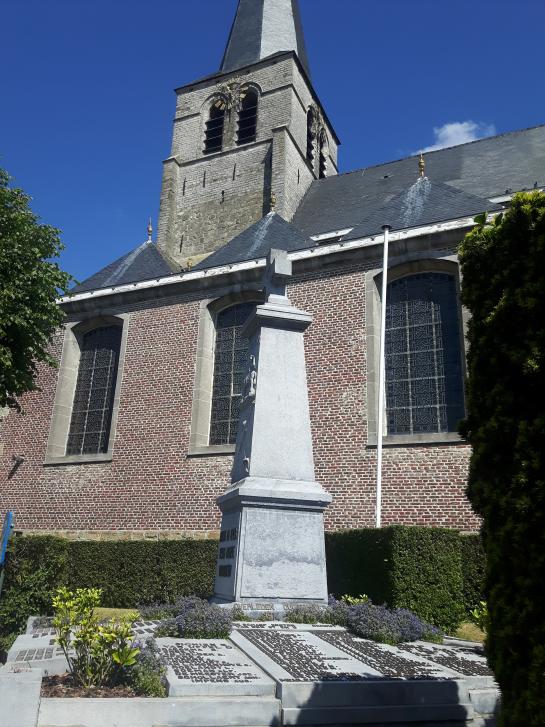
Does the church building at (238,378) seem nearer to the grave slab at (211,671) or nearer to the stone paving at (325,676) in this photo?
the stone paving at (325,676)

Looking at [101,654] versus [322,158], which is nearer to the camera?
[101,654]

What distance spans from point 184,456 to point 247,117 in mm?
16384

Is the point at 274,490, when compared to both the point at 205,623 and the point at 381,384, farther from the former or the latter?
the point at 381,384

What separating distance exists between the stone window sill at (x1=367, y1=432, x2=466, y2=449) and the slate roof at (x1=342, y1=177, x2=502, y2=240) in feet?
14.2

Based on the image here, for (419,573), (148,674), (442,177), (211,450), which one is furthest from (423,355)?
(442,177)

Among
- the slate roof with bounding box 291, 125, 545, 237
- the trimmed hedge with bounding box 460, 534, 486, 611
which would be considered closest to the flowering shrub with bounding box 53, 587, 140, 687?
the trimmed hedge with bounding box 460, 534, 486, 611

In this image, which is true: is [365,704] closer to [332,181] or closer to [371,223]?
[371,223]

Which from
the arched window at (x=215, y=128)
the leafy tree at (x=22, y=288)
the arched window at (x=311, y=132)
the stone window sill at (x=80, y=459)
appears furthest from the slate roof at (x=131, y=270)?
the arched window at (x=311, y=132)

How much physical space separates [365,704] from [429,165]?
19100 mm

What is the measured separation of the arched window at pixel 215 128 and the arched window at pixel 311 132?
3.53 meters

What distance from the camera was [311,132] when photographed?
24.8 m

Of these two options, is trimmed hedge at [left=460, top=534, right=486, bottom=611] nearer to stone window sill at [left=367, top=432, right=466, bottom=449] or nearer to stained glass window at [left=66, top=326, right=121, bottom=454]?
stone window sill at [left=367, top=432, right=466, bottom=449]

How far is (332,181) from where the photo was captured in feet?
74.1


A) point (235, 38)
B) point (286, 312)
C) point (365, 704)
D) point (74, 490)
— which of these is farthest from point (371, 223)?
point (235, 38)
